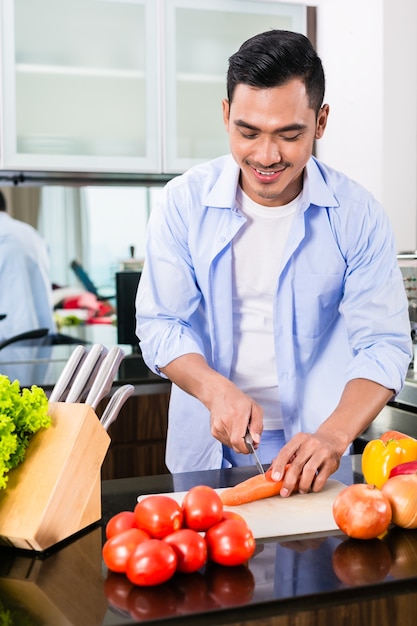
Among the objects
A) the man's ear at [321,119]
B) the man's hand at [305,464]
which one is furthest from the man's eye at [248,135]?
the man's hand at [305,464]

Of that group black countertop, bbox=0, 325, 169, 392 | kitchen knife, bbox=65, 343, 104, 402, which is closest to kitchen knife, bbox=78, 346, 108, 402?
kitchen knife, bbox=65, 343, 104, 402

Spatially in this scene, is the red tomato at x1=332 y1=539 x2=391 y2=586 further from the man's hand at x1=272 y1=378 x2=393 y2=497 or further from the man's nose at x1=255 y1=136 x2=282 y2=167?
the man's nose at x1=255 y1=136 x2=282 y2=167

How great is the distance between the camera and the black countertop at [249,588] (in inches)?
39.0

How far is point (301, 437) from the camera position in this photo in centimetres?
142

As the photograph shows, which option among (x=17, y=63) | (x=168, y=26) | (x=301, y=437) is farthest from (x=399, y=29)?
(x=301, y=437)

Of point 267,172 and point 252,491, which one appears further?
point 267,172

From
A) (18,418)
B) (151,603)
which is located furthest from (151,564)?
(18,418)

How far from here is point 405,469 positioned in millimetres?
1366

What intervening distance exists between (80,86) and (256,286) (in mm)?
1563

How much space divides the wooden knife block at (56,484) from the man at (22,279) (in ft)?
6.57

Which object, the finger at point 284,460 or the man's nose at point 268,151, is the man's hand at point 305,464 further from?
the man's nose at point 268,151

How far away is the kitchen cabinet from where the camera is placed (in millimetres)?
2971

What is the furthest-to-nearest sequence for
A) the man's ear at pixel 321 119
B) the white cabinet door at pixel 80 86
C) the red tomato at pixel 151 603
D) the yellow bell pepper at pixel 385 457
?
the white cabinet door at pixel 80 86
the man's ear at pixel 321 119
the yellow bell pepper at pixel 385 457
the red tomato at pixel 151 603

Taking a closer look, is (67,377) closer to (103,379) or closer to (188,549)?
(103,379)
